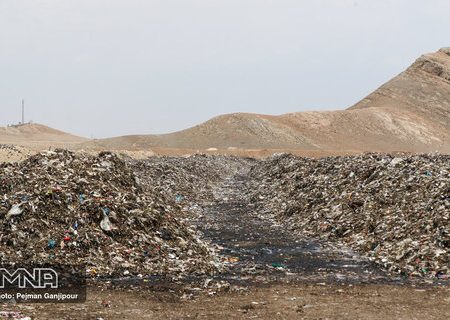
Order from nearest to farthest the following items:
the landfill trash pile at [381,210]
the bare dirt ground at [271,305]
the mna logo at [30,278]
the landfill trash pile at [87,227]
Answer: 1. the bare dirt ground at [271,305]
2. the mna logo at [30,278]
3. the landfill trash pile at [87,227]
4. the landfill trash pile at [381,210]

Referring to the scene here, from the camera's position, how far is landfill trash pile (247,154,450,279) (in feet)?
30.3

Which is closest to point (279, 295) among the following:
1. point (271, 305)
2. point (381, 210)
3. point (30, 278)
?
point (271, 305)

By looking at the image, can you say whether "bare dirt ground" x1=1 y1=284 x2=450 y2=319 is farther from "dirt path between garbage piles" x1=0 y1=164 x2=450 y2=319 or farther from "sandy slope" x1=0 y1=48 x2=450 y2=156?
"sandy slope" x1=0 y1=48 x2=450 y2=156

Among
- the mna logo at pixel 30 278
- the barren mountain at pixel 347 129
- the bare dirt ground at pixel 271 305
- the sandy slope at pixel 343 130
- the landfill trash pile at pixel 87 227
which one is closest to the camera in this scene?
the bare dirt ground at pixel 271 305

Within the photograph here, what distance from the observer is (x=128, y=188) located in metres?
12.2

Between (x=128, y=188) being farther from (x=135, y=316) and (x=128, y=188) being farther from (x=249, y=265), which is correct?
(x=135, y=316)

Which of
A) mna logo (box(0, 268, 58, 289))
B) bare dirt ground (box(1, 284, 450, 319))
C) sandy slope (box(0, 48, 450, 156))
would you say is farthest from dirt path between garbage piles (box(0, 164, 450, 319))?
sandy slope (box(0, 48, 450, 156))

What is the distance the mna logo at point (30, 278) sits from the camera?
24.2ft

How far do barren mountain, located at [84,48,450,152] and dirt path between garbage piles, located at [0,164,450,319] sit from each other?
248ft

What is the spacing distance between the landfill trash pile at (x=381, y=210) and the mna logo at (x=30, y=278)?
604cm

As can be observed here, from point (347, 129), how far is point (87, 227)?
10213 cm

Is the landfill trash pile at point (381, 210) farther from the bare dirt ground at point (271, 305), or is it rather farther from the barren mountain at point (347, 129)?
the barren mountain at point (347, 129)

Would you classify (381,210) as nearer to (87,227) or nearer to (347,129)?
(87,227)

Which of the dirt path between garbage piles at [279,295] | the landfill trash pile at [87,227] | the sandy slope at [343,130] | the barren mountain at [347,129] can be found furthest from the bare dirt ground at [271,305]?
the barren mountain at [347,129]
